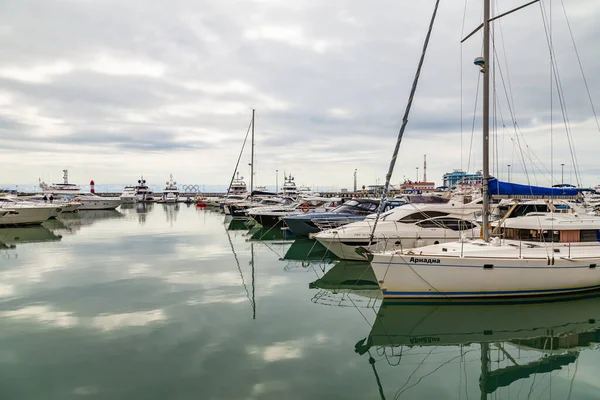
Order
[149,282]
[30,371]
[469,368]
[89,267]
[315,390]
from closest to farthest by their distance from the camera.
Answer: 1. [315,390]
2. [30,371]
3. [469,368]
4. [149,282]
5. [89,267]

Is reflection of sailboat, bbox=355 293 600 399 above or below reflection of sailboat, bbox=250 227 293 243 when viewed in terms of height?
below

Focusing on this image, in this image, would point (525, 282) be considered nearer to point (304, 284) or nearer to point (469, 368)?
point (469, 368)

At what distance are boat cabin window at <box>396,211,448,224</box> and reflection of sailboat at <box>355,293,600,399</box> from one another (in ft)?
21.7

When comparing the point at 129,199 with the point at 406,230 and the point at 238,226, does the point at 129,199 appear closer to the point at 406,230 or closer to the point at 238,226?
the point at 238,226

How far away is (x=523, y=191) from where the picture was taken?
16.1m

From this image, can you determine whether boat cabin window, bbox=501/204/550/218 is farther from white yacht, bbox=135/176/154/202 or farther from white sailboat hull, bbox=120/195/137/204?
white yacht, bbox=135/176/154/202

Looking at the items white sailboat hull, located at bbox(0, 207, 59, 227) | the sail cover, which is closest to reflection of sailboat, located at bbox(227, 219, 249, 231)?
white sailboat hull, located at bbox(0, 207, 59, 227)

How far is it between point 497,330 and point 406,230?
8.13 metres

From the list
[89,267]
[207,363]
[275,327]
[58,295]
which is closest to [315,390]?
[207,363]

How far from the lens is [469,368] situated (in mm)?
8406

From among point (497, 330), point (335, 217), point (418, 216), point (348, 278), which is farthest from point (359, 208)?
point (497, 330)

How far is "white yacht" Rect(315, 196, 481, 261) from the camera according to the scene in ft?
58.9

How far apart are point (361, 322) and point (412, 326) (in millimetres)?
1327

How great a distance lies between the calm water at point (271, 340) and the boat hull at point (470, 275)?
447 millimetres
